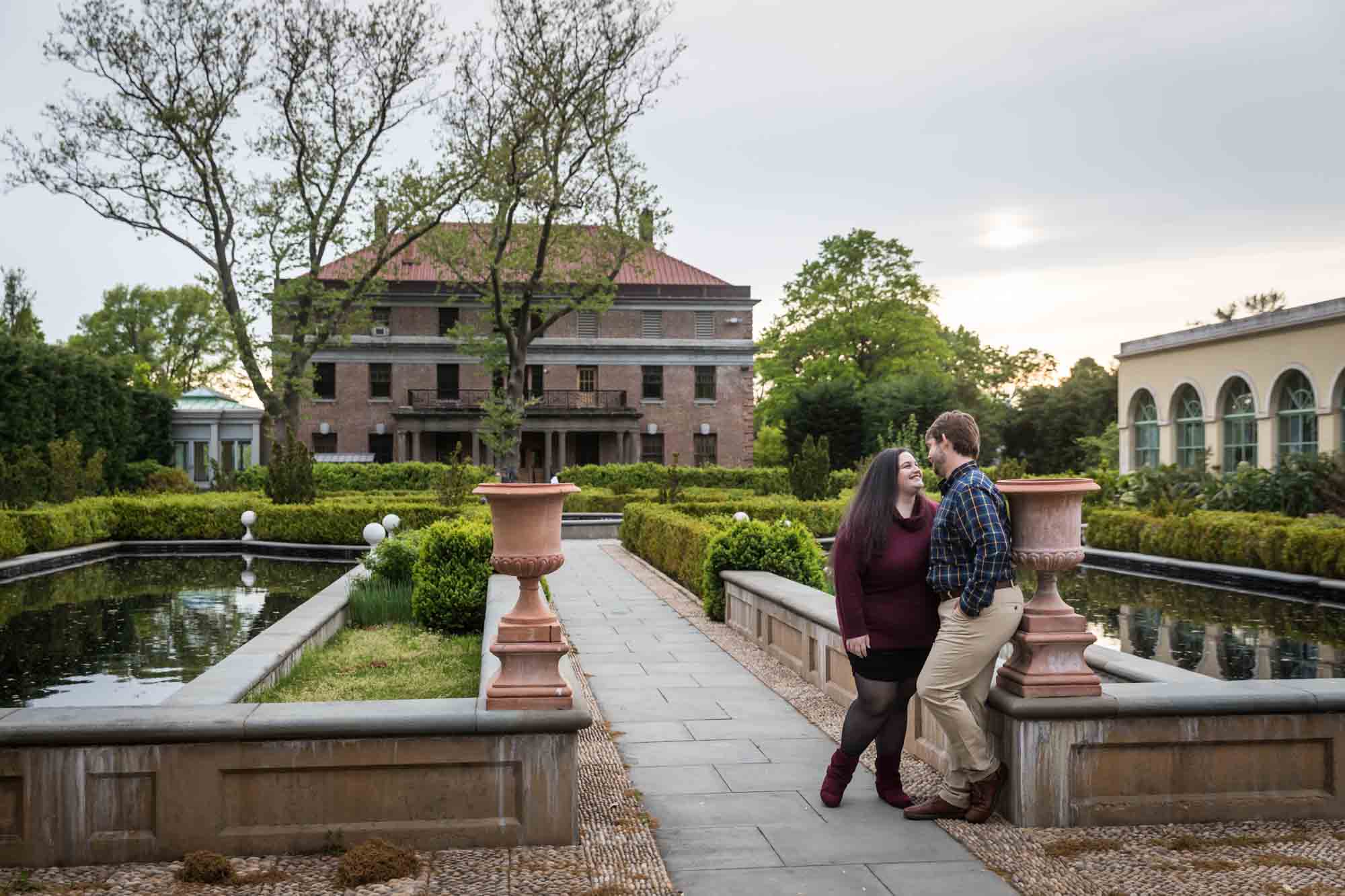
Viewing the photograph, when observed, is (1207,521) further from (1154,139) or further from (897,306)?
(897,306)

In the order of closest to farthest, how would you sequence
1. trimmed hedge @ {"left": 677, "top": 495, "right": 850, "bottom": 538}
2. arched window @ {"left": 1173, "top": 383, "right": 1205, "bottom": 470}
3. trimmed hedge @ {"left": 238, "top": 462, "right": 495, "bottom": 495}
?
trimmed hedge @ {"left": 677, "top": 495, "right": 850, "bottom": 538}, arched window @ {"left": 1173, "top": 383, "right": 1205, "bottom": 470}, trimmed hedge @ {"left": 238, "top": 462, "right": 495, "bottom": 495}

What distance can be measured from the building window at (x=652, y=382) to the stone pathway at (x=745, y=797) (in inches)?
1404

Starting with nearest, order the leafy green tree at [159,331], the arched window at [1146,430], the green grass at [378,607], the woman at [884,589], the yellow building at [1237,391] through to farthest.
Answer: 1. the woman at [884,589]
2. the green grass at [378,607]
3. the yellow building at [1237,391]
4. the arched window at [1146,430]
5. the leafy green tree at [159,331]

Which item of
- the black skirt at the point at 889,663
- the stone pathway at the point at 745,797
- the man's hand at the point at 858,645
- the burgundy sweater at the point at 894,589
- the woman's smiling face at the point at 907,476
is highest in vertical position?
the woman's smiling face at the point at 907,476

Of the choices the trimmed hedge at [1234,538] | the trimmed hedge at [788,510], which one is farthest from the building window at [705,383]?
the trimmed hedge at [1234,538]

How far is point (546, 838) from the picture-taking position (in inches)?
168

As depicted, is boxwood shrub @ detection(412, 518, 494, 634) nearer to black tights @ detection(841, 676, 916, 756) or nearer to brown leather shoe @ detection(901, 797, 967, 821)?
black tights @ detection(841, 676, 916, 756)

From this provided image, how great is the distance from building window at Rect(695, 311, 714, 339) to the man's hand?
4053cm

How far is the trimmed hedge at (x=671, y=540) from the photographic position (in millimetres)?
12320

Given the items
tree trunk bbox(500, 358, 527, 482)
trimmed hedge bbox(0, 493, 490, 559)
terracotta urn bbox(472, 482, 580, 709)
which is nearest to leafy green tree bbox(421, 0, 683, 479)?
tree trunk bbox(500, 358, 527, 482)

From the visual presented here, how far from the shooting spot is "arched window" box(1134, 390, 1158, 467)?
29.7 metres

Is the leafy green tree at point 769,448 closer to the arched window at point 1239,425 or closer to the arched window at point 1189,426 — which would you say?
the arched window at point 1189,426

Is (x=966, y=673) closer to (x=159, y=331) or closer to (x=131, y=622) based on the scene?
(x=131, y=622)

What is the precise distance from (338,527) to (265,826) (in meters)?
16.3
